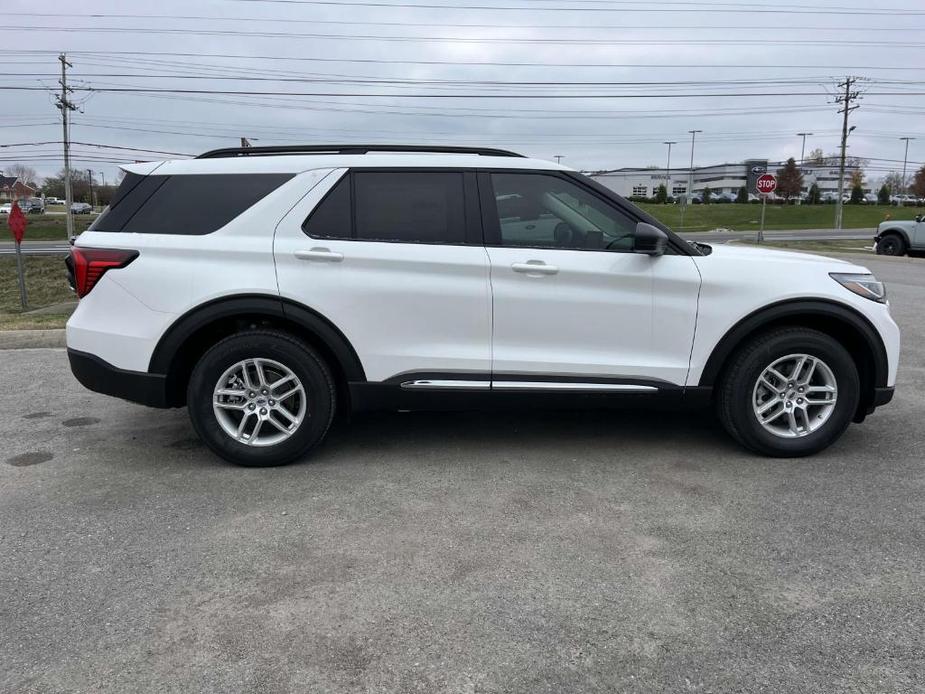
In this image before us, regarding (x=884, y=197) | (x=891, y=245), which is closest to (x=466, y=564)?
(x=891, y=245)

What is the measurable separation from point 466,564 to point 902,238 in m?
25.3

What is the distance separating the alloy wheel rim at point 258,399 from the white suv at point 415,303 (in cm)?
1

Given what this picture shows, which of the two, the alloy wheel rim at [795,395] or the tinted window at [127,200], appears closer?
the tinted window at [127,200]

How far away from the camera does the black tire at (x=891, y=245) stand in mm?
23812

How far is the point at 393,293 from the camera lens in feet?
14.0

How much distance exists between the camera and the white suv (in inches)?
168

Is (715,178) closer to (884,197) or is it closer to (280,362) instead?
(884,197)

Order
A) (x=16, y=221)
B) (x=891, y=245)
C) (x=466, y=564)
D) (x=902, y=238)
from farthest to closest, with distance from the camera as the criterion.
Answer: (x=891, y=245) < (x=902, y=238) < (x=16, y=221) < (x=466, y=564)

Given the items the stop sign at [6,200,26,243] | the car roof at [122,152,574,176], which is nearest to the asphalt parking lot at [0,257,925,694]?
the car roof at [122,152,574,176]

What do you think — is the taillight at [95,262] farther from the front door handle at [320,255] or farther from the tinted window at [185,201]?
the front door handle at [320,255]

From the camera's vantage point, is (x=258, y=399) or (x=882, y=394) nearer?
(x=258, y=399)

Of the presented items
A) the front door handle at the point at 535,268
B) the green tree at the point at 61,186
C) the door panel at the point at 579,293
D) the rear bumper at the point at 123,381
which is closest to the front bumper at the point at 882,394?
the door panel at the point at 579,293

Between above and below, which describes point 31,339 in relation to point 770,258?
below

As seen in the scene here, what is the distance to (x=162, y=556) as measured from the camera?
3336mm
